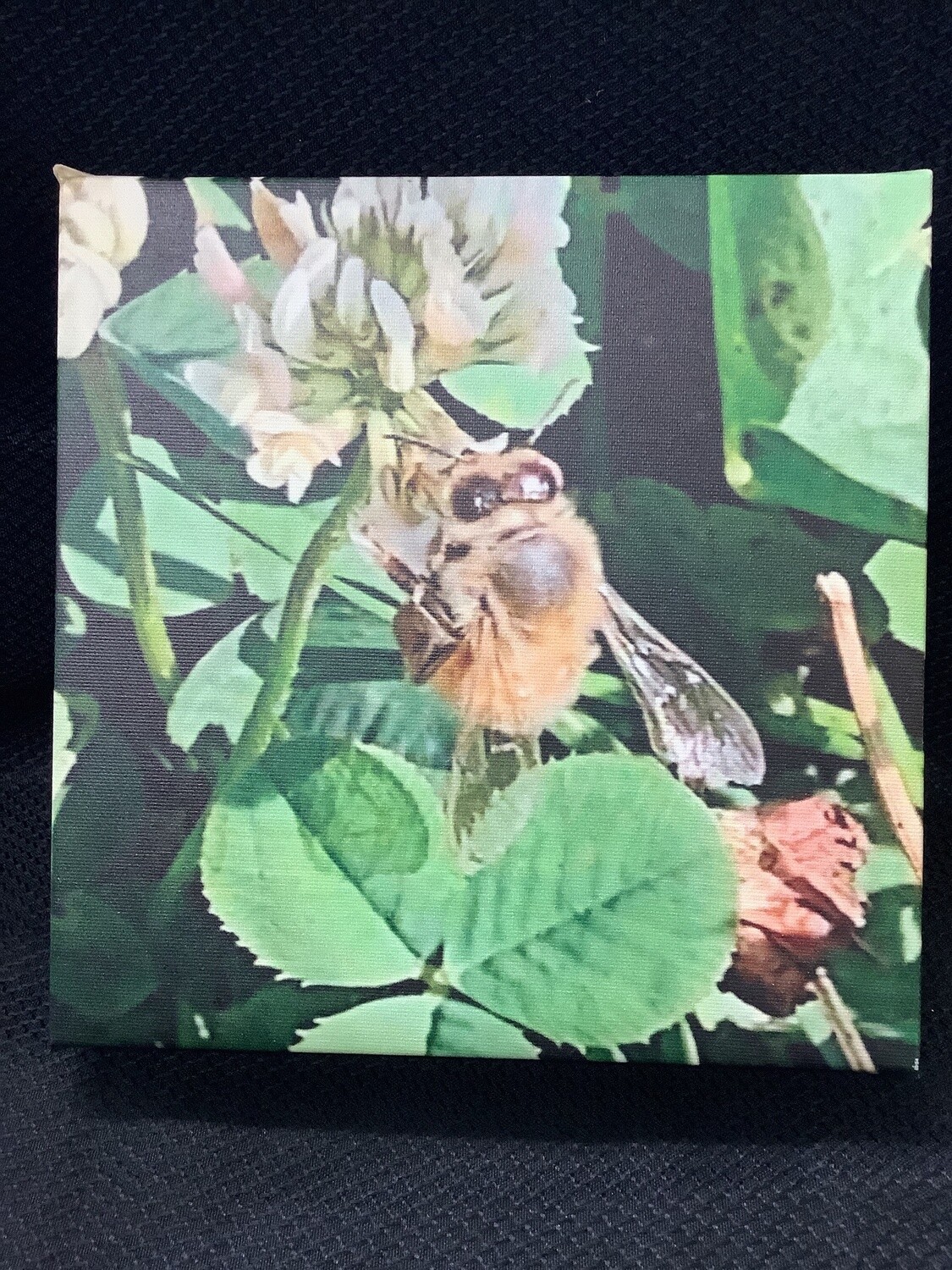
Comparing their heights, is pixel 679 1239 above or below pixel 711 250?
below

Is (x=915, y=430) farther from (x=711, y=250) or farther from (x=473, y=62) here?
(x=473, y=62)

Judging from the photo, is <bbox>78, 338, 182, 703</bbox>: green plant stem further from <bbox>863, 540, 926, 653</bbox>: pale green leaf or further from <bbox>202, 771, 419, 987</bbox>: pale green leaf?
<bbox>863, 540, 926, 653</bbox>: pale green leaf

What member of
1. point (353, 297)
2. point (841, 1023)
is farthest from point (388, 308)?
point (841, 1023)

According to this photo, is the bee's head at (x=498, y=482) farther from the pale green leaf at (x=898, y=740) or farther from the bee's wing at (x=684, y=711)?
the pale green leaf at (x=898, y=740)

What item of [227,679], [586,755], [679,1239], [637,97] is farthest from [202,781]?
[637,97]

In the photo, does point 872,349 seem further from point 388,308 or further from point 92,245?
point 92,245

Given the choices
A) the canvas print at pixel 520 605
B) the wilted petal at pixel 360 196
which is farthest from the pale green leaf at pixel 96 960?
the wilted petal at pixel 360 196

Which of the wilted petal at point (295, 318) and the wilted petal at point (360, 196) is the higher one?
the wilted petal at point (360, 196)
